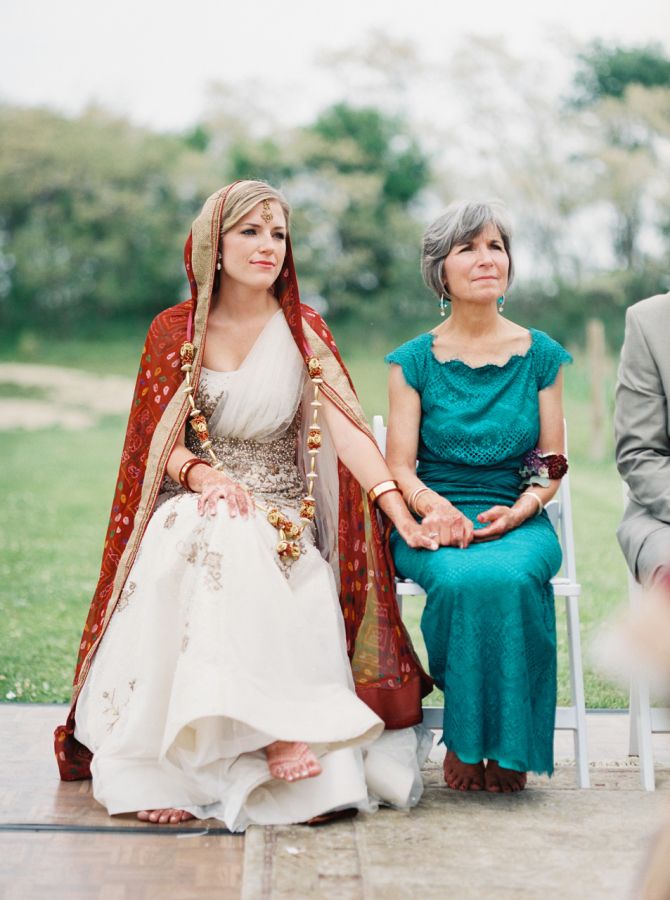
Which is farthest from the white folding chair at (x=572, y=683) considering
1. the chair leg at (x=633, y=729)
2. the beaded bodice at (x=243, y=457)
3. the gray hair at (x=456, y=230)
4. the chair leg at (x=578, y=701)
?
the gray hair at (x=456, y=230)

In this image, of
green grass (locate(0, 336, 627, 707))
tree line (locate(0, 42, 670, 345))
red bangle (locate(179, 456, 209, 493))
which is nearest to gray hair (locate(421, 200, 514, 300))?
red bangle (locate(179, 456, 209, 493))

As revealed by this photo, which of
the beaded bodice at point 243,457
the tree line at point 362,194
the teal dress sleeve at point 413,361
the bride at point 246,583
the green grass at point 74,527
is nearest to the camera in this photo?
the bride at point 246,583

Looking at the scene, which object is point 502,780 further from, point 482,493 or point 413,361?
point 413,361

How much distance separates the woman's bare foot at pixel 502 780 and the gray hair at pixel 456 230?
4.84 ft

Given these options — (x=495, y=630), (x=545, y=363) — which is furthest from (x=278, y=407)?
(x=495, y=630)

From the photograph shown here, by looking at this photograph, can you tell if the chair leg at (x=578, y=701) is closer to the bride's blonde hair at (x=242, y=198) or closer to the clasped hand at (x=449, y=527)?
the clasped hand at (x=449, y=527)

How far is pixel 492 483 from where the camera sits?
369 cm

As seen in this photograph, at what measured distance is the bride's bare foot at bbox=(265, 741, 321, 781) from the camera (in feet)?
9.86

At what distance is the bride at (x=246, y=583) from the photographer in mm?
3119

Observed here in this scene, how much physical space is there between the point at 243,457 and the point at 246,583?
0.57m

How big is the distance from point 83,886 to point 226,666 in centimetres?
63

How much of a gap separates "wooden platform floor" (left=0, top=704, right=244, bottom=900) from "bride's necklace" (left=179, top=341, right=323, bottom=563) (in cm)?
84

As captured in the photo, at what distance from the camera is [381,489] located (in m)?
3.53

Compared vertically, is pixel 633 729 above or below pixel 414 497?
below
